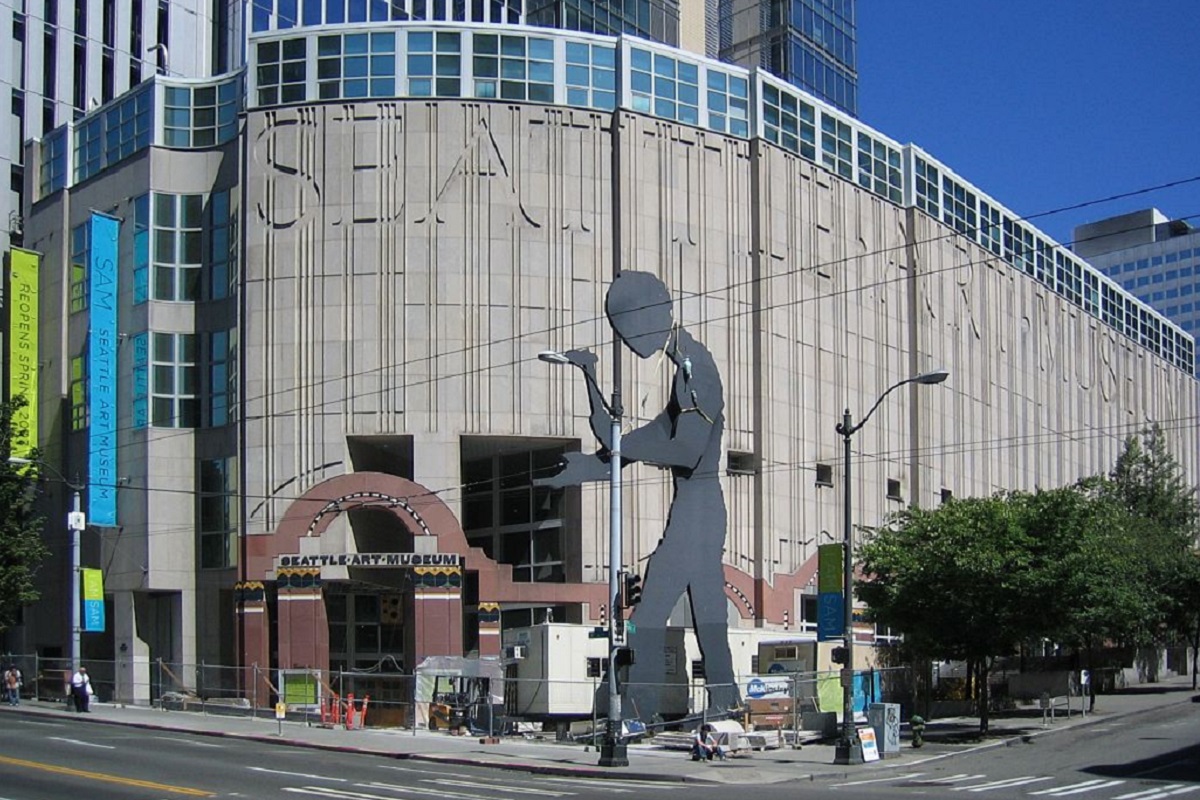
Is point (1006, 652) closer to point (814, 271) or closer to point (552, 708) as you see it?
point (552, 708)

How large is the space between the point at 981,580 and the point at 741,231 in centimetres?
2510

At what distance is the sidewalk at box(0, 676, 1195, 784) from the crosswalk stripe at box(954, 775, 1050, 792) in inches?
160

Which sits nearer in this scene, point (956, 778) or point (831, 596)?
point (956, 778)

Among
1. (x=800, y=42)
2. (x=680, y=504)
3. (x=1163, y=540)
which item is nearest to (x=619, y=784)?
(x=680, y=504)

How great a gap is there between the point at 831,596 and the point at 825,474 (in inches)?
1190

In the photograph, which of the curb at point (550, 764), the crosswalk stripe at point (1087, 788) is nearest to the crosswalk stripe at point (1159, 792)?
the crosswalk stripe at point (1087, 788)

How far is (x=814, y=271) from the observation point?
2692 inches

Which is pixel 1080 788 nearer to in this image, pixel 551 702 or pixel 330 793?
pixel 330 793

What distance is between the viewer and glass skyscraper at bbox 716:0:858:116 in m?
107

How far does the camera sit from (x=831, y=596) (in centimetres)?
3900

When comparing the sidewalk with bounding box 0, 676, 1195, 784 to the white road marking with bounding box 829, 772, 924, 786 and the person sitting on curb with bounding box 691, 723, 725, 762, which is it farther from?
the white road marking with bounding box 829, 772, 924, 786

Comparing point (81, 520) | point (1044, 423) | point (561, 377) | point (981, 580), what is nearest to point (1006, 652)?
point (981, 580)

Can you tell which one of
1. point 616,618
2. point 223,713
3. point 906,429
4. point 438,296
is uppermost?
point 438,296

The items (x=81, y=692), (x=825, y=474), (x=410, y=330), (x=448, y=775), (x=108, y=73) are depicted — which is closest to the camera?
(x=448, y=775)
